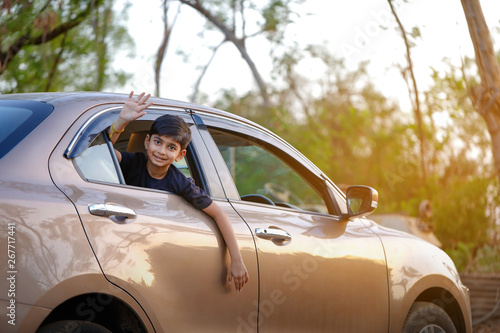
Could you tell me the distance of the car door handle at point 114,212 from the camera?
285 cm

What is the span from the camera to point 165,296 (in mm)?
3041

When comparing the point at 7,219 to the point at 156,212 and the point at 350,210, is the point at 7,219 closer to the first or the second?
the point at 156,212

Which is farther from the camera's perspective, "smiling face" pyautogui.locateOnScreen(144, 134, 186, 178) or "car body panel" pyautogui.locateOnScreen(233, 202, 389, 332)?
"car body panel" pyautogui.locateOnScreen(233, 202, 389, 332)

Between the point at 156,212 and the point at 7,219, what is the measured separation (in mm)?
749

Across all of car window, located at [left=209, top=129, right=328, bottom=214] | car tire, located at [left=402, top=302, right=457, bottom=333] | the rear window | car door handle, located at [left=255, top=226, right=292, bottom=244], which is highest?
the rear window

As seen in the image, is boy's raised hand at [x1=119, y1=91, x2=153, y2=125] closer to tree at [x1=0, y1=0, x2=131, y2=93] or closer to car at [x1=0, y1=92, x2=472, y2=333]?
car at [x1=0, y1=92, x2=472, y2=333]

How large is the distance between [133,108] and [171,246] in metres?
0.66

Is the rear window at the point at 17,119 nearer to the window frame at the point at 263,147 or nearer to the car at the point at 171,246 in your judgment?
the car at the point at 171,246

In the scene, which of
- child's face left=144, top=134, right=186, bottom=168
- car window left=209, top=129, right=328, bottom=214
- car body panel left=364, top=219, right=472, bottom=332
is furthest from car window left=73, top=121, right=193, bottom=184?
car window left=209, top=129, right=328, bottom=214

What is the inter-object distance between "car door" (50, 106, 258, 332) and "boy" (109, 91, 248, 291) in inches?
1.7

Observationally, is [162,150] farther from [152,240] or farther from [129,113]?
[152,240]

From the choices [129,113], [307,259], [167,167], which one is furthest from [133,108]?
[307,259]

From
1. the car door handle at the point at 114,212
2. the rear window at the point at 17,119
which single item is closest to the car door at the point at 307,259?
the car door handle at the point at 114,212

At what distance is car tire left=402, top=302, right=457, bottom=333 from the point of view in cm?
447
